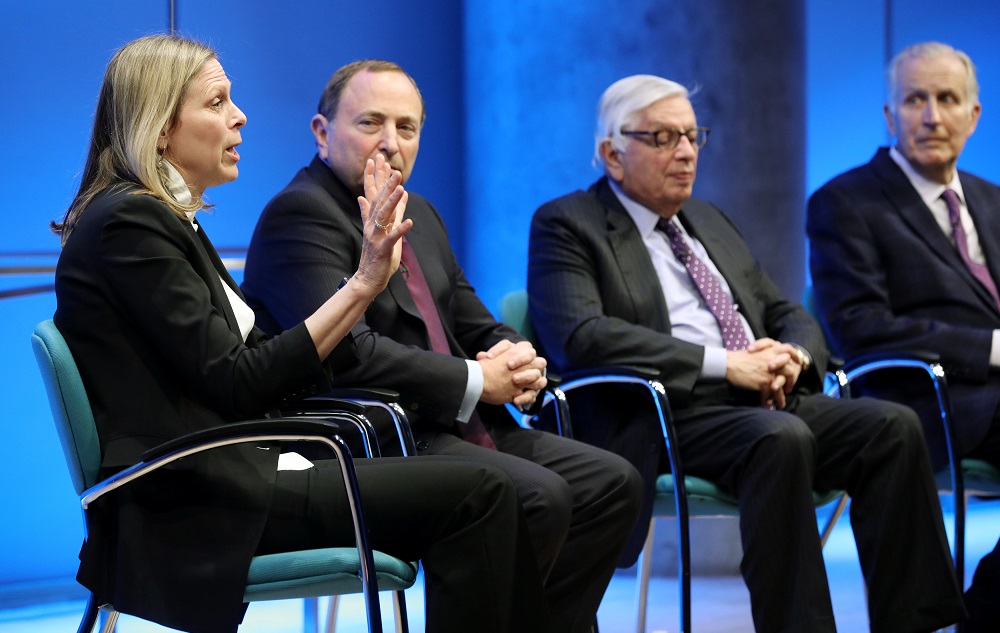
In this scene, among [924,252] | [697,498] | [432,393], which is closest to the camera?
[432,393]

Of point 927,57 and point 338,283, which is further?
point 927,57

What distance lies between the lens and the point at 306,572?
6.82 ft

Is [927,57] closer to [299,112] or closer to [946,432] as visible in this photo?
[946,432]

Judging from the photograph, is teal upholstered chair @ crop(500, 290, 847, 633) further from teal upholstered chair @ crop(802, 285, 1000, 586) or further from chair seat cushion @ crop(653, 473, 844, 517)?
teal upholstered chair @ crop(802, 285, 1000, 586)

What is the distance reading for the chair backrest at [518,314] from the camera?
3.48 metres

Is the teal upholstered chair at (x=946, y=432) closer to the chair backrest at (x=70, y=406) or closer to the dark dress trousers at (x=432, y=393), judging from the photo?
the dark dress trousers at (x=432, y=393)

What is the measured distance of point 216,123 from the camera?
234 centimetres

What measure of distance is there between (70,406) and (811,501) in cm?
175

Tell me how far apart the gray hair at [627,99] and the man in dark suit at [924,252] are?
657 mm

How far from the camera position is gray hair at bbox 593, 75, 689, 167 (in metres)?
3.64

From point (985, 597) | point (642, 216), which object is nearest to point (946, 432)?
point (985, 597)

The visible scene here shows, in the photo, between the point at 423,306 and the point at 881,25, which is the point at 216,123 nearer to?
the point at 423,306

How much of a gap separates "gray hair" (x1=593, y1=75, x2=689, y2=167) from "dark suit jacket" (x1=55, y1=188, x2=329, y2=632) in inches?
69.7

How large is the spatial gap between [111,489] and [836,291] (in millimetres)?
2414
